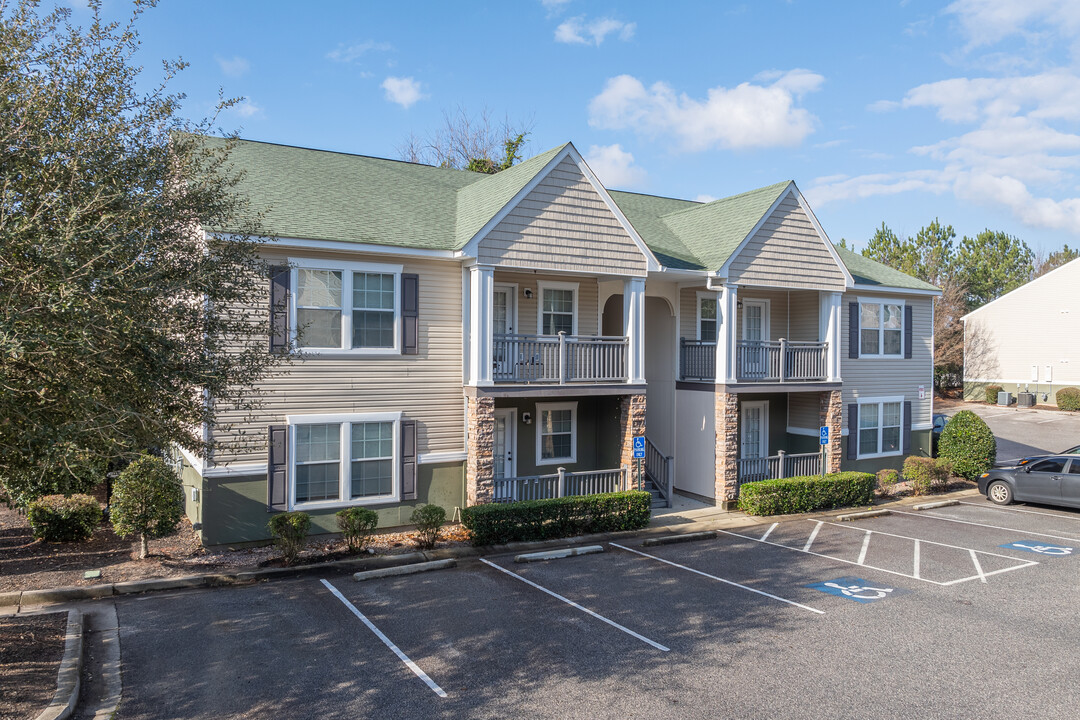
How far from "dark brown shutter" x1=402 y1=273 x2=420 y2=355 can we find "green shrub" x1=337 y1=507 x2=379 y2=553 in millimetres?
3617

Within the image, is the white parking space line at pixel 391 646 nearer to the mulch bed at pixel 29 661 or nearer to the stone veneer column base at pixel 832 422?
the mulch bed at pixel 29 661

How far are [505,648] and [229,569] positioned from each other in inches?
243

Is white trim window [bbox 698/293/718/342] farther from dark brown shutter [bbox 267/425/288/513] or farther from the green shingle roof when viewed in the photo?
dark brown shutter [bbox 267/425/288/513]

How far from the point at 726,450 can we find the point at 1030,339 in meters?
37.9

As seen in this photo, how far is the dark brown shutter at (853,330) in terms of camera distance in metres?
22.2

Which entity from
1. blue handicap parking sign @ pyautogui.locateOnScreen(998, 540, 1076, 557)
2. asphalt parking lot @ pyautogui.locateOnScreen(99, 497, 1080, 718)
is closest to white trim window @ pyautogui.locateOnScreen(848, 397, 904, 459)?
blue handicap parking sign @ pyautogui.locateOnScreen(998, 540, 1076, 557)

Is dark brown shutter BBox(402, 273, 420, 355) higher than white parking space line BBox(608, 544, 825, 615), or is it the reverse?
dark brown shutter BBox(402, 273, 420, 355)

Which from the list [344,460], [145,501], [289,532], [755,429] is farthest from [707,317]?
[145,501]

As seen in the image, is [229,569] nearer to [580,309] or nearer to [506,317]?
[506,317]

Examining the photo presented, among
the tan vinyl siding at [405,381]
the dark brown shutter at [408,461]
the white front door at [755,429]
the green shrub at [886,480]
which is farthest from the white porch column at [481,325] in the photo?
the green shrub at [886,480]

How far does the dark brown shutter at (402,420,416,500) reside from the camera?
51.7 feet

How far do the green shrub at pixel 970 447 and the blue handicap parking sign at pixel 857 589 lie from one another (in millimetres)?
12474

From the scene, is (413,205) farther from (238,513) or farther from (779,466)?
(779,466)

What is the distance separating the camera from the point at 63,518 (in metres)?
14.6
